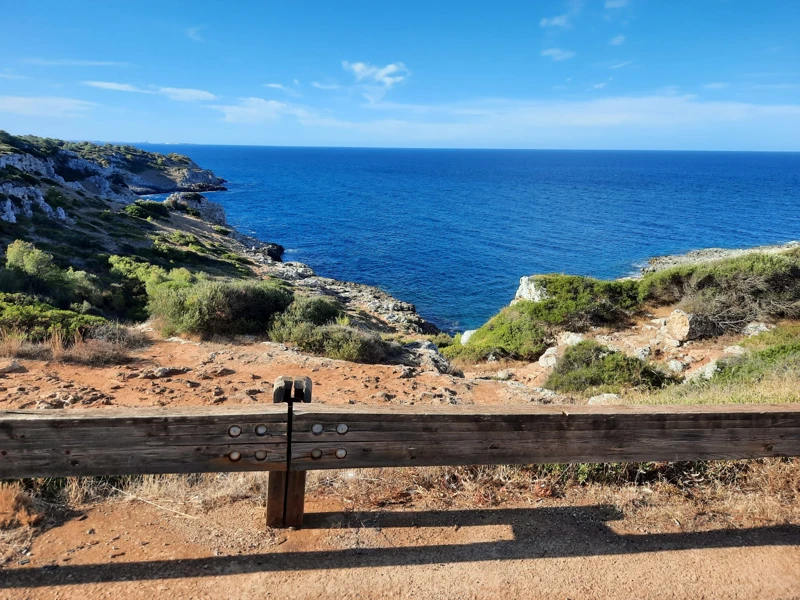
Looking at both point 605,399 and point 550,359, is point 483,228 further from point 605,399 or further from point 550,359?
point 605,399

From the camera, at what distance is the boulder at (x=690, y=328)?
50.4 feet

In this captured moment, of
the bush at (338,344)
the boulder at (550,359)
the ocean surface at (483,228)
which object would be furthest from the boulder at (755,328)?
the ocean surface at (483,228)

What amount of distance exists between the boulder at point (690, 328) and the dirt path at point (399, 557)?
521 inches

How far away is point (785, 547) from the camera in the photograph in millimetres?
3383

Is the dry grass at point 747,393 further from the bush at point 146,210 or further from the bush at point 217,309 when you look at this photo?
the bush at point 146,210

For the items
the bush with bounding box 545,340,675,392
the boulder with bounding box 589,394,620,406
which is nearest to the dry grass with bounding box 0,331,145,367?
the boulder with bounding box 589,394,620,406

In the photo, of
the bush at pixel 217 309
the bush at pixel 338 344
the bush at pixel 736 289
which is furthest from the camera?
the bush at pixel 736 289

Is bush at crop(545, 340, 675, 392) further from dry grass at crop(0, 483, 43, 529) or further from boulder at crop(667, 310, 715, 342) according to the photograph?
dry grass at crop(0, 483, 43, 529)

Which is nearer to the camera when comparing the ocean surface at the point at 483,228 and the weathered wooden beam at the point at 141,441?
the weathered wooden beam at the point at 141,441

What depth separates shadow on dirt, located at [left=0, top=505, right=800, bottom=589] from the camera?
2932 mm

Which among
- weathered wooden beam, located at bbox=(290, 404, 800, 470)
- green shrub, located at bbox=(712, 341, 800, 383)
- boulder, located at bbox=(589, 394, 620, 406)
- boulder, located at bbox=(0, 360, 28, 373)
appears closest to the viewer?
weathered wooden beam, located at bbox=(290, 404, 800, 470)

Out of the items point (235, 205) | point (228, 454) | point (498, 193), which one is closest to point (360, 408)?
point (228, 454)

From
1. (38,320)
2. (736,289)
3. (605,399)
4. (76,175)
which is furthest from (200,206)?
(605,399)

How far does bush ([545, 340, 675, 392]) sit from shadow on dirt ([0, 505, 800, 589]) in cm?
796
